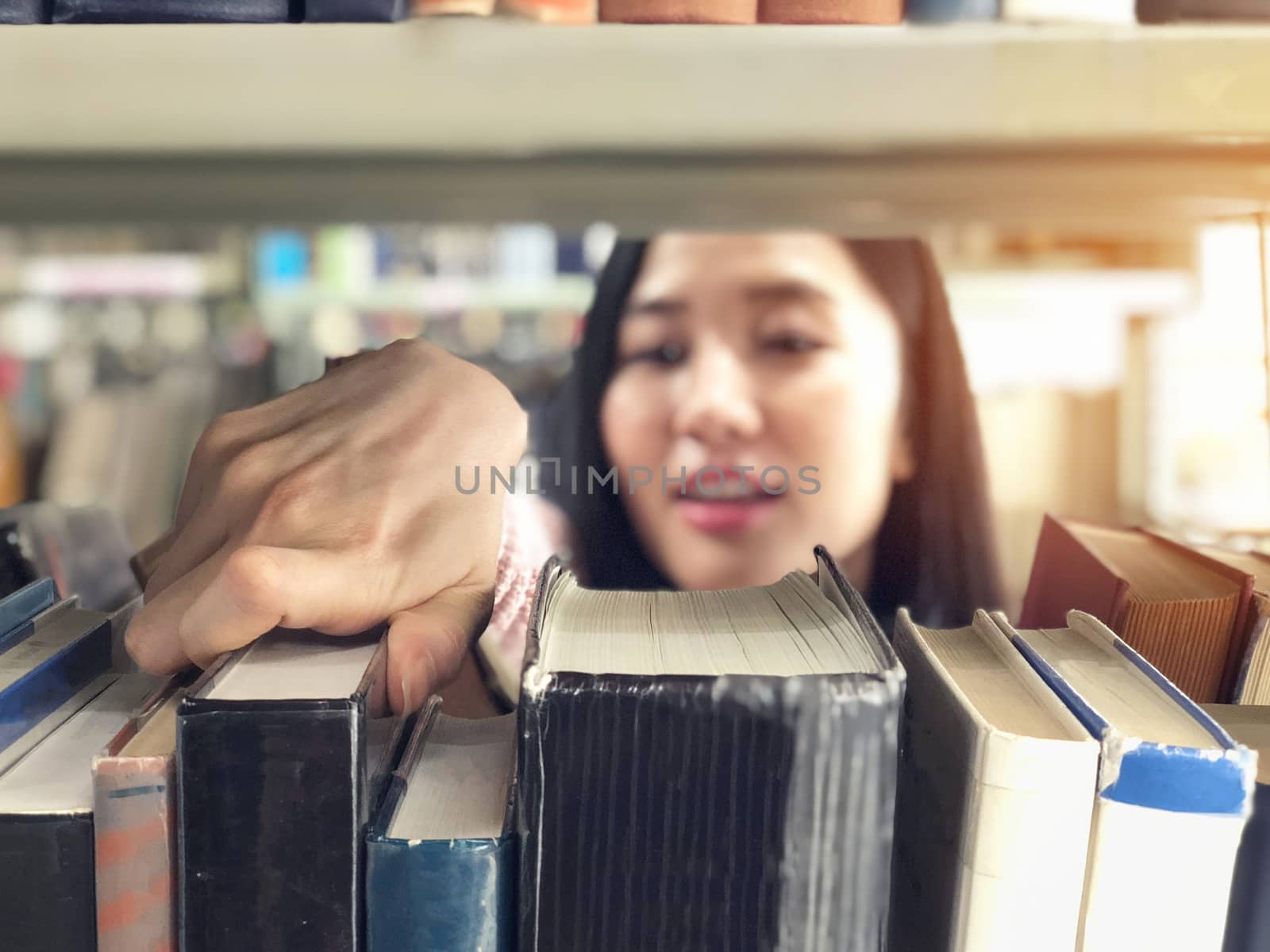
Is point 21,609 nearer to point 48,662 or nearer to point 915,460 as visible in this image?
point 48,662

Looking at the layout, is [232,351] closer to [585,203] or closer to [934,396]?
[585,203]

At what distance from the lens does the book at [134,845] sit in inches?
15.7

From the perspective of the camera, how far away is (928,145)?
709 mm

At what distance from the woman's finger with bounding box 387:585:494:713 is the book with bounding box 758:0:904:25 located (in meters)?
0.36

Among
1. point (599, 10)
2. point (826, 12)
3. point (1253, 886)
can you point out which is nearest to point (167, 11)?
point (599, 10)

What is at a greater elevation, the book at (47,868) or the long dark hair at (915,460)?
the long dark hair at (915,460)

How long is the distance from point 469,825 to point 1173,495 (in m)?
0.57

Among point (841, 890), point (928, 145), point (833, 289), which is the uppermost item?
point (928, 145)

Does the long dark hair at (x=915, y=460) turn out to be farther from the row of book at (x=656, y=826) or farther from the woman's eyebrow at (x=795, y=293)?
the row of book at (x=656, y=826)

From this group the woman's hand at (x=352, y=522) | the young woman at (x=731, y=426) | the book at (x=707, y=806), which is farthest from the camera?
the young woman at (x=731, y=426)

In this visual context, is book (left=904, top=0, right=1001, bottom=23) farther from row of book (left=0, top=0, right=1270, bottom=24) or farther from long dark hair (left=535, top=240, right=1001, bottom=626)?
long dark hair (left=535, top=240, right=1001, bottom=626)

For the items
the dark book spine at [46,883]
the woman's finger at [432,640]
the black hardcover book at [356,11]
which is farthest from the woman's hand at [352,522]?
the black hardcover book at [356,11]

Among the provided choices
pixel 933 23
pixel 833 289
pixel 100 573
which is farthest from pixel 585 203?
pixel 100 573

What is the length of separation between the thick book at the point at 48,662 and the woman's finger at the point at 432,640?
0.55ft
